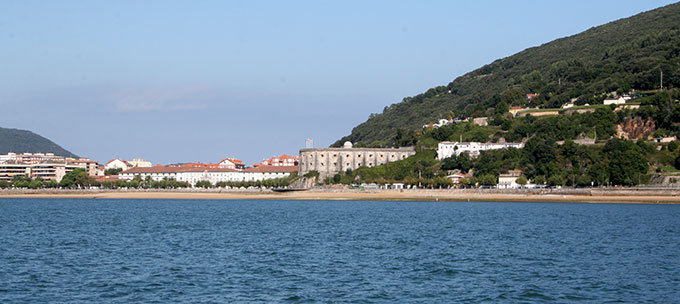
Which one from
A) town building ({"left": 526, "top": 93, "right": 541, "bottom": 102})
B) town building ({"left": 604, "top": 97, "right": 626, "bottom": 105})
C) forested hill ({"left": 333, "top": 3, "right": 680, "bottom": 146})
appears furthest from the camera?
town building ({"left": 526, "top": 93, "right": 541, "bottom": 102})

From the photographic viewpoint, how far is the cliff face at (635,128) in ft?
311

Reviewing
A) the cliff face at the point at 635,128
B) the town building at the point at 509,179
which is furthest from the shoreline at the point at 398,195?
the cliff face at the point at 635,128

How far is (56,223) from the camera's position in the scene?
4728cm

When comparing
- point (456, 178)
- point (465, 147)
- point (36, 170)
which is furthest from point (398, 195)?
point (36, 170)

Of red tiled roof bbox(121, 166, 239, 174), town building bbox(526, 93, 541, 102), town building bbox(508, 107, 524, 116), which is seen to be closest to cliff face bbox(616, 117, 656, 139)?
town building bbox(508, 107, 524, 116)

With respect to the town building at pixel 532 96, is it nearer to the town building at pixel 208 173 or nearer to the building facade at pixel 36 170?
the town building at pixel 208 173

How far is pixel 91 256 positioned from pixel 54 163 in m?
134

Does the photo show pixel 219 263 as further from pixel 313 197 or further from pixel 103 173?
pixel 103 173

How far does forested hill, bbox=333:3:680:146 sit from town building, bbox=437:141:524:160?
703 inches

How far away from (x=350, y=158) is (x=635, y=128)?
125ft

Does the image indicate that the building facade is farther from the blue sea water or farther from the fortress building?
the blue sea water

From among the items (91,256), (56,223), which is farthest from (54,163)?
(91,256)

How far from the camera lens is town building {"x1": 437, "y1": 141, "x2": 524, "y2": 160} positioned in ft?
326

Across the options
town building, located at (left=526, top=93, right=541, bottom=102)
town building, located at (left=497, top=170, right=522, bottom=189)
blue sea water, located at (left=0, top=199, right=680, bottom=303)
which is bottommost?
blue sea water, located at (left=0, top=199, right=680, bottom=303)
